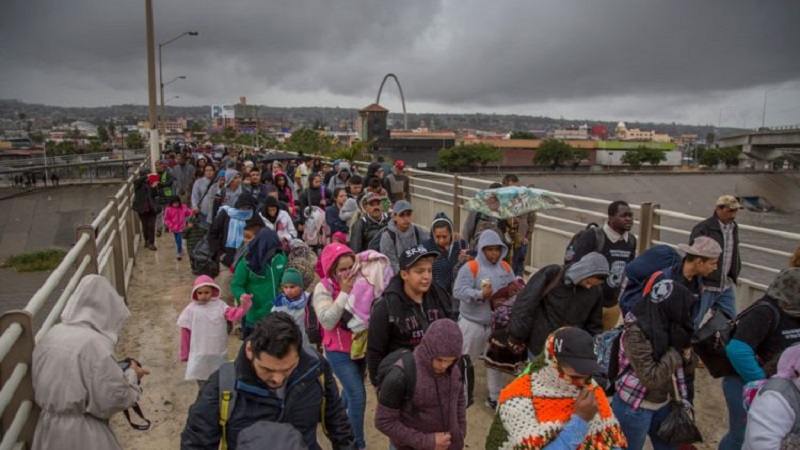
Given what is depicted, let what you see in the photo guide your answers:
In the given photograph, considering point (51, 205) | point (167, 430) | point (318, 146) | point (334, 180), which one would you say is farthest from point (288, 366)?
point (51, 205)

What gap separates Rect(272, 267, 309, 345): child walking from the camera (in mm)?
4574

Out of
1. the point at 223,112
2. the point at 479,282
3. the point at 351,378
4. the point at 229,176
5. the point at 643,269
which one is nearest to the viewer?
the point at 351,378

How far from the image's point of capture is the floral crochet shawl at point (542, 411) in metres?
2.63

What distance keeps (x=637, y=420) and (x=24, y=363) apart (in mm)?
3501

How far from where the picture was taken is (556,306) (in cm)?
405

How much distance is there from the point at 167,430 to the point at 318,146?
→ 25.7 m

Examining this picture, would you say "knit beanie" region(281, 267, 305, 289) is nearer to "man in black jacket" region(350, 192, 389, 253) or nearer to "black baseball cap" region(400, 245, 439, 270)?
"black baseball cap" region(400, 245, 439, 270)

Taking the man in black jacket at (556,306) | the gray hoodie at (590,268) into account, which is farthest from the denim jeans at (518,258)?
the gray hoodie at (590,268)

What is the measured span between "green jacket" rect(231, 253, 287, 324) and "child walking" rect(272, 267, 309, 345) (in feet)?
1.87

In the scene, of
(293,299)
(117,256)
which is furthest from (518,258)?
(117,256)

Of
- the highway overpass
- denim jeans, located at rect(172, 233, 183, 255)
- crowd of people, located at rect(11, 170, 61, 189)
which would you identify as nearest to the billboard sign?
crowd of people, located at rect(11, 170, 61, 189)

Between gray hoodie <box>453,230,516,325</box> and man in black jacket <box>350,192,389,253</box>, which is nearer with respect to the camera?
gray hoodie <box>453,230,516,325</box>

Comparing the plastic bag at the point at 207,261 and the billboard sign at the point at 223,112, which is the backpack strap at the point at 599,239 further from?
the billboard sign at the point at 223,112

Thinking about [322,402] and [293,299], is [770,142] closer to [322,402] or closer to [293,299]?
[293,299]
